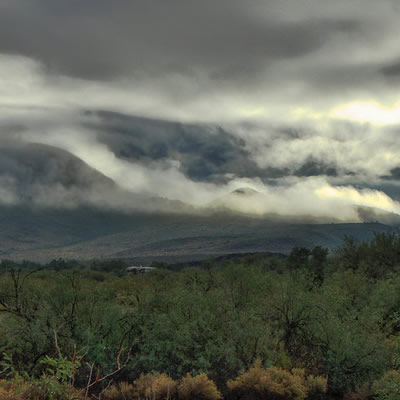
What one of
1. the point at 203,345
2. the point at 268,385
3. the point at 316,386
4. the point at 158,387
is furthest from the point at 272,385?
the point at 203,345

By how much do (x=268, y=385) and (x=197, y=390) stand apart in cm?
438

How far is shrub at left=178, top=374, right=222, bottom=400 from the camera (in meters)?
31.4

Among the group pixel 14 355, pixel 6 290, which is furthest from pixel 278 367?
pixel 6 290

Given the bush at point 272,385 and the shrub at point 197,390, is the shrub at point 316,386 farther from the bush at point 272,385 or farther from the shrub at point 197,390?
the shrub at point 197,390

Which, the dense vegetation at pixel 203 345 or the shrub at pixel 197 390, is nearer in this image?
the shrub at pixel 197 390

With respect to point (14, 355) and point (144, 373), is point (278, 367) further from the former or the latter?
point (14, 355)

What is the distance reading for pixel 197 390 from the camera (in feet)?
104

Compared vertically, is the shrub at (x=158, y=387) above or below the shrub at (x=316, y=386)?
above

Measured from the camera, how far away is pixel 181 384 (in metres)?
31.9

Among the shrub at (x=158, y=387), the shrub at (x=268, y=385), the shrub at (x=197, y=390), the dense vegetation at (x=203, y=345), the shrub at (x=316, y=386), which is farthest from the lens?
the shrub at (x=316, y=386)

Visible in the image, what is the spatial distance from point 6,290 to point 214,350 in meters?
25.4

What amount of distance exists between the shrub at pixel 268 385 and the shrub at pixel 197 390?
157 centimetres

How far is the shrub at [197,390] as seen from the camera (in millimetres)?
31433

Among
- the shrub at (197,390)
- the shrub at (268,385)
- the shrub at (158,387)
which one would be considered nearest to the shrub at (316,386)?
the shrub at (268,385)
